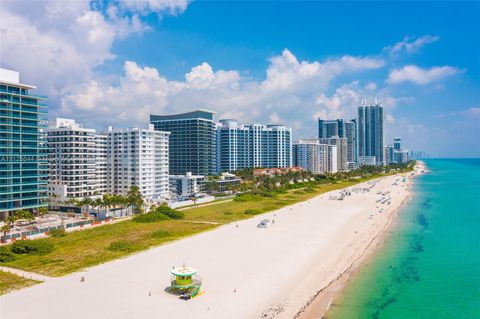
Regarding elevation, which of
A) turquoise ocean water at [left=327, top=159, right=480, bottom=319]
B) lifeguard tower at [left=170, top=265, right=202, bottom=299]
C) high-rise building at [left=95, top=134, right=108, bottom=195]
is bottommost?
turquoise ocean water at [left=327, top=159, right=480, bottom=319]

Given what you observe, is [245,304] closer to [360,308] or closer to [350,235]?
[360,308]

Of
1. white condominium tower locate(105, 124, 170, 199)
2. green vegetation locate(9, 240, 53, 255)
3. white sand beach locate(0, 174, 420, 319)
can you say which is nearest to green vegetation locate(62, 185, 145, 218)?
white condominium tower locate(105, 124, 170, 199)

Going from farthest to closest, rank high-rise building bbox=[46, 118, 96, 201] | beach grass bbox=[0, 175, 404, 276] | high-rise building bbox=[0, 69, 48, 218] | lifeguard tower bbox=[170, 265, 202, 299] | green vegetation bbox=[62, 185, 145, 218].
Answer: high-rise building bbox=[46, 118, 96, 201], green vegetation bbox=[62, 185, 145, 218], high-rise building bbox=[0, 69, 48, 218], beach grass bbox=[0, 175, 404, 276], lifeguard tower bbox=[170, 265, 202, 299]

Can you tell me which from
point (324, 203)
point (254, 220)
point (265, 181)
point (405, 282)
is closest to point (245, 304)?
point (405, 282)

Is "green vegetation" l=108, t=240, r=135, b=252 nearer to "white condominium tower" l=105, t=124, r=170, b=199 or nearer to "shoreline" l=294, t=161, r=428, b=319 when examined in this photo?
"shoreline" l=294, t=161, r=428, b=319

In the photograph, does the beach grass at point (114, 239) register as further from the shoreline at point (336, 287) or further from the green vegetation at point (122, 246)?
the shoreline at point (336, 287)

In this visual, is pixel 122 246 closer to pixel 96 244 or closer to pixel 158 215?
pixel 96 244

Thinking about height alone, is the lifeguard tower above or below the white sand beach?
above
